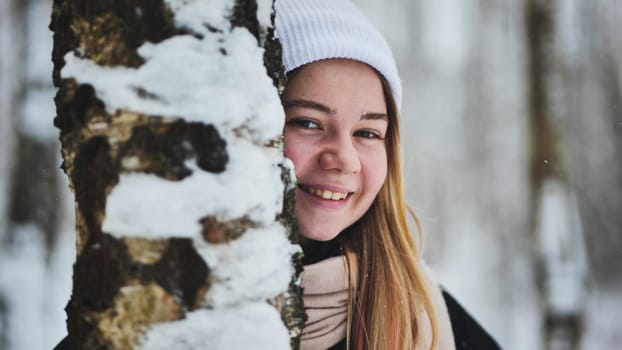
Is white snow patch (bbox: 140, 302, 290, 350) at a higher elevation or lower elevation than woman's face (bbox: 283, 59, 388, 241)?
lower

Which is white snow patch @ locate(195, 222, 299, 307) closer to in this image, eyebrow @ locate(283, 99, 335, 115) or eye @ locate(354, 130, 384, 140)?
eyebrow @ locate(283, 99, 335, 115)

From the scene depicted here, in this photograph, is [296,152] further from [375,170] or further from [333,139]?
[375,170]

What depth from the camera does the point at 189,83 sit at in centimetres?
89

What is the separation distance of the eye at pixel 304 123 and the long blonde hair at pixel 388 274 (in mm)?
308

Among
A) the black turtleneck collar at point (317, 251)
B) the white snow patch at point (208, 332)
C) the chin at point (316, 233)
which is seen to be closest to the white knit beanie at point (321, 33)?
the chin at point (316, 233)

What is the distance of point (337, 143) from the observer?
5.60ft

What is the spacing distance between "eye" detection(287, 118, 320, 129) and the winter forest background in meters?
3.43

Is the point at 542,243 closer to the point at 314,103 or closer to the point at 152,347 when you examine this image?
the point at 314,103

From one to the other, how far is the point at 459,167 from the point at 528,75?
165 centimetres

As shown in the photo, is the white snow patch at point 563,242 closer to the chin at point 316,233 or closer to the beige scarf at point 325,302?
the beige scarf at point 325,302

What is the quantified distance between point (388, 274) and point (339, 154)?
0.51 meters

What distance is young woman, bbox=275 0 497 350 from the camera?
1.72 metres

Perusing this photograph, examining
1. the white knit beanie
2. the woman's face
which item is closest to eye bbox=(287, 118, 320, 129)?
the woman's face

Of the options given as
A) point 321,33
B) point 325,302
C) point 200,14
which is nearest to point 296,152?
point 321,33
